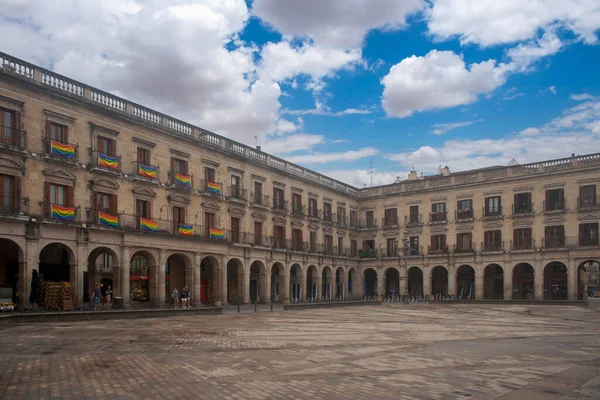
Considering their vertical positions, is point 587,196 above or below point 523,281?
above

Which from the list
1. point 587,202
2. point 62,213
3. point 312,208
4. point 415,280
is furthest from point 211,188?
point 587,202

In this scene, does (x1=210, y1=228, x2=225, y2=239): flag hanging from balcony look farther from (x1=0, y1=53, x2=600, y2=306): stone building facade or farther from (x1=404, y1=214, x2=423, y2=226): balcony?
(x1=404, y1=214, x2=423, y2=226): balcony

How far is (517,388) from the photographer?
10508 millimetres

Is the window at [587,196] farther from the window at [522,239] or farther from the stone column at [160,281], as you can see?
the stone column at [160,281]

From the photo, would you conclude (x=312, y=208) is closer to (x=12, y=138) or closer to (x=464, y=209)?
(x=464, y=209)

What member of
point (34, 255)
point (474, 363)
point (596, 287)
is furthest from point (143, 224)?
point (596, 287)

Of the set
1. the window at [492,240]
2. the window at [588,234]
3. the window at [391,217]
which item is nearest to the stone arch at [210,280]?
the window at [391,217]

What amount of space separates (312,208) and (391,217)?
36.6ft

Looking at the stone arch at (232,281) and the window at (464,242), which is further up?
the window at (464,242)

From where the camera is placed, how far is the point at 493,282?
5859 centimetres

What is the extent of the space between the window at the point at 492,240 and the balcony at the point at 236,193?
25.4m

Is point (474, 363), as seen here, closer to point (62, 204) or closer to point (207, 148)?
point (62, 204)

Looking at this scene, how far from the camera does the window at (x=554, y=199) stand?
51672mm

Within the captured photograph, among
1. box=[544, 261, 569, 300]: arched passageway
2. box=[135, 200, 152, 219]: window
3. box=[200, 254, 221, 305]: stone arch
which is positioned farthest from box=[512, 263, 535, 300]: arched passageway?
box=[135, 200, 152, 219]: window
